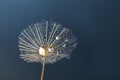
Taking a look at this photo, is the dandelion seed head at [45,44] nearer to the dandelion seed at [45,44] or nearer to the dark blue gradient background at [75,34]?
the dandelion seed at [45,44]

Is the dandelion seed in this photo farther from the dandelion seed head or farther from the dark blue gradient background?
the dark blue gradient background

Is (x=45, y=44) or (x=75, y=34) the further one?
(x=75, y=34)

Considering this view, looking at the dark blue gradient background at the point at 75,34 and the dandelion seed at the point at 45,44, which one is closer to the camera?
the dandelion seed at the point at 45,44

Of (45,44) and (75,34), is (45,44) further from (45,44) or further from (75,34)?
(75,34)

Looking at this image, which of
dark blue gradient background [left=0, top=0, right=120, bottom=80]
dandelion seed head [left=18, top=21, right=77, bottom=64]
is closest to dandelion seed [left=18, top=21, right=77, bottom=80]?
dandelion seed head [left=18, top=21, right=77, bottom=64]

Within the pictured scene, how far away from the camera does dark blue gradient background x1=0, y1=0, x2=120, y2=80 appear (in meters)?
2.50

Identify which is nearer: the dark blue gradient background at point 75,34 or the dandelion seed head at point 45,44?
the dandelion seed head at point 45,44

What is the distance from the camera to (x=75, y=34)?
2.52m

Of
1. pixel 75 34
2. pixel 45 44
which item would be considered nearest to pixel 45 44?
pixel 45 44

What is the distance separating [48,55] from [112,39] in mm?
863

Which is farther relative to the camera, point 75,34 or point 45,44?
point 75,34

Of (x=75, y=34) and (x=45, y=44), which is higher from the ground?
(x=75, y=34)

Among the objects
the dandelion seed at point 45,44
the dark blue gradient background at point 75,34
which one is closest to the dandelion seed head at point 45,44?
the dandelion seed at point 45,44

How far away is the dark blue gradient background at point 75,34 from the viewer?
98.4 inches
